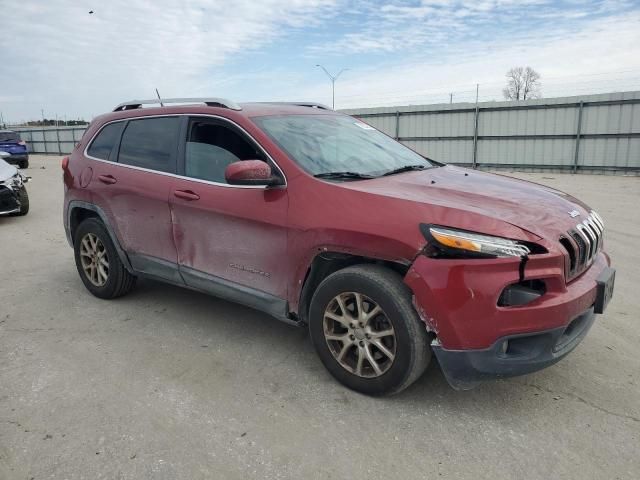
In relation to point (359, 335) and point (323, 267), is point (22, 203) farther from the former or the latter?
point (359, 335)

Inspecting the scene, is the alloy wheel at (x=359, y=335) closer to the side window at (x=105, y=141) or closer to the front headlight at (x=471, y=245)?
the front headlight at (x=471, y=245)

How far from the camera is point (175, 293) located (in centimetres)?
502

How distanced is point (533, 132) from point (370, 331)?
56.5 feet

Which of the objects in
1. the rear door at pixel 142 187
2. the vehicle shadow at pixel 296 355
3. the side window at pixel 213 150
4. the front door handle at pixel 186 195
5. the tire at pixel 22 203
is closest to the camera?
the vehicle shadow at pixel 296 355

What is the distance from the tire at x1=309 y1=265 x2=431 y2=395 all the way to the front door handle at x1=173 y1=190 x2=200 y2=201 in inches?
49.1

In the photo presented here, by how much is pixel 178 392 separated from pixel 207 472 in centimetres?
81

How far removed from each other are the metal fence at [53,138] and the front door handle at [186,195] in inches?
1329

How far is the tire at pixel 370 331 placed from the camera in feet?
9.00

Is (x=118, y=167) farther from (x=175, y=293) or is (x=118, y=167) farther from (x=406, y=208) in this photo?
(x=406, y=208)

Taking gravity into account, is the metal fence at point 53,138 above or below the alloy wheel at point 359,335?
above

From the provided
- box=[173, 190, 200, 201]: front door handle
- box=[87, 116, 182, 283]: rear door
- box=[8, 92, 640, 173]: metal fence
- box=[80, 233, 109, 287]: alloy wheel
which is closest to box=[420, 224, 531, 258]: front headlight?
box=[173, 190, 200, 201]: front door handle

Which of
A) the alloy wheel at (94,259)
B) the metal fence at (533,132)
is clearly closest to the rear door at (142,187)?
A: the alloy wheel at (94,259)

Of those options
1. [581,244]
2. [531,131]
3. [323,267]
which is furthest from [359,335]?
[531,131]

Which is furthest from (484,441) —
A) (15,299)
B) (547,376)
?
(15,299)
